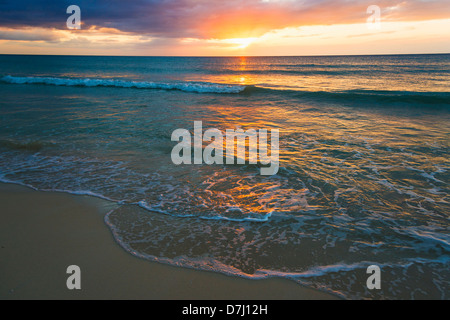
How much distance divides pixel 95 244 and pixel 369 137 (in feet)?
28.8

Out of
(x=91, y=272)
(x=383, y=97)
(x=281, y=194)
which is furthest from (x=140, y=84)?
(x=91, y=272)

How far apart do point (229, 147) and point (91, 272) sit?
5.46 metres

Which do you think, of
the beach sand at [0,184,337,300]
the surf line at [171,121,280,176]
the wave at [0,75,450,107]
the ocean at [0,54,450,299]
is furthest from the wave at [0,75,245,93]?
the beach sand at [0,184,337,300]

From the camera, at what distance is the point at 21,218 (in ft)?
14.5

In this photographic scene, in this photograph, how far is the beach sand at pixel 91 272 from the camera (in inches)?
117

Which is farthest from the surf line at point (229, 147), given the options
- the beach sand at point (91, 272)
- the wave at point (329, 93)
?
the wave at point (329, 93)

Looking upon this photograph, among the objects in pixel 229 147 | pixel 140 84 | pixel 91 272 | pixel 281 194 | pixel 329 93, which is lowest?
pixel 91 272

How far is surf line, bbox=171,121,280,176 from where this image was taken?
702 centimetres

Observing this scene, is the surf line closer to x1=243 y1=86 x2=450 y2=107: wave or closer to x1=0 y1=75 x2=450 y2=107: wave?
x1=243 y1=86 x2=450 y2=107: wave

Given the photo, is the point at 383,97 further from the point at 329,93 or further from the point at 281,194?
the point at 281,194

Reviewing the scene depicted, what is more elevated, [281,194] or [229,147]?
[229,147]

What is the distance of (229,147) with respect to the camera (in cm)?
811

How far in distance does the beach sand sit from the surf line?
3.29m

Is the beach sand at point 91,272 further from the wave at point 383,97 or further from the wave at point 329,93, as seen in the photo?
the wave at point 383,97
